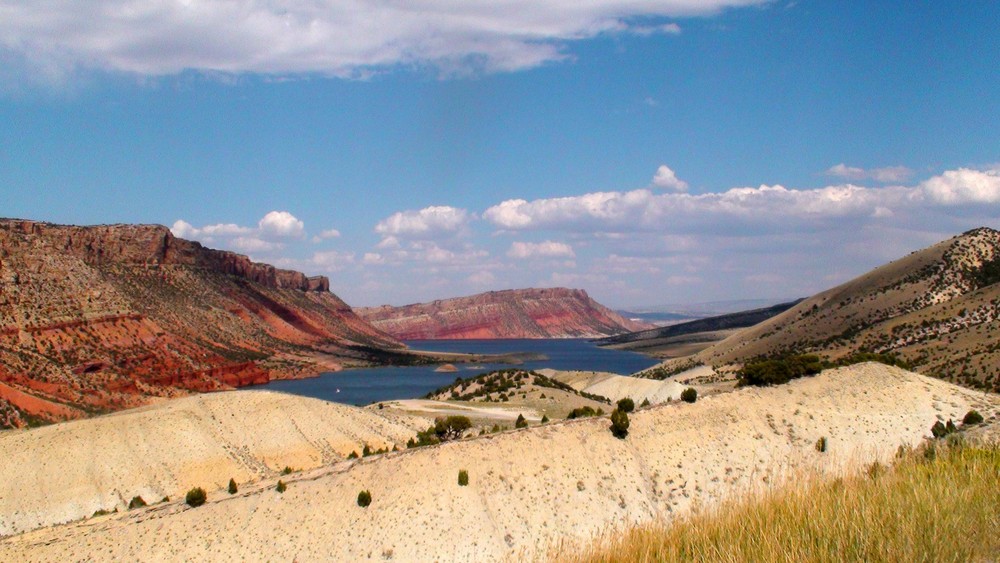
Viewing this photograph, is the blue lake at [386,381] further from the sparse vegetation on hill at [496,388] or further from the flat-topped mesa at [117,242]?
the flat-topped mesa at [117,242]

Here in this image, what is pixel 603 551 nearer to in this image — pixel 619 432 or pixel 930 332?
pixel 619 432

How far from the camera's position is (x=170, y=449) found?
42250mm

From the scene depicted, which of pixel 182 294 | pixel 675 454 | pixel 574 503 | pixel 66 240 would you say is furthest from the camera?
pixel 182 294

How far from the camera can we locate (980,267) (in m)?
96.9

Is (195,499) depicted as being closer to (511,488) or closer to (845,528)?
(511,488)

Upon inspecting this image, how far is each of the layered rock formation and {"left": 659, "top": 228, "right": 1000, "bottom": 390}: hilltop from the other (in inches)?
2914

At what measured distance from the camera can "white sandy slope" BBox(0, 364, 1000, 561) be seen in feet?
84.6

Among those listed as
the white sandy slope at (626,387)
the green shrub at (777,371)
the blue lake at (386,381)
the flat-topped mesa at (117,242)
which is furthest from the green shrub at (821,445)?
the flat-topped mesa at (117,242)

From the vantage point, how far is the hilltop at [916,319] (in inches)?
2479

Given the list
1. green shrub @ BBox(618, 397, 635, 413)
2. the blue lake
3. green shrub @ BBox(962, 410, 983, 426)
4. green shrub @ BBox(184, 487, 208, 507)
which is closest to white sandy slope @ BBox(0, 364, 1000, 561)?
green shrub @ BBox(184, 487, 208, 507)

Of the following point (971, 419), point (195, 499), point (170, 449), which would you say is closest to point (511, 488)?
point (195, 499)

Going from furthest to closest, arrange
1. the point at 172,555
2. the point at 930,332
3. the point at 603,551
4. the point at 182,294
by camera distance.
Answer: the point at 182,294, the point at 930,332, the point at 172,555, the point at 603,551

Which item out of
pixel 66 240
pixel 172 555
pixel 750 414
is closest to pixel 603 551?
pixel 172 555

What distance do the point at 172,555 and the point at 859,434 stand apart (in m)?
28.2
